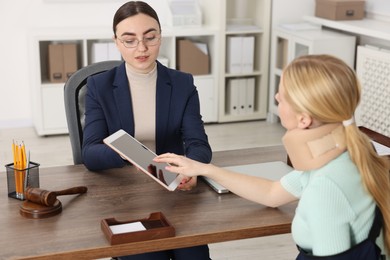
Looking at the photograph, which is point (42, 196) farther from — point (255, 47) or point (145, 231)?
point (255, 47)

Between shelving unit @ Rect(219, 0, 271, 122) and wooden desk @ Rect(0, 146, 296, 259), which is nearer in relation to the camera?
wooden desk @ Rect(0, 146, 296, 259)

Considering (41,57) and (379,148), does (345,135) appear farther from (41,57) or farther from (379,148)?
(41,57)

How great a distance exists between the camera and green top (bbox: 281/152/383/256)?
1473 mm

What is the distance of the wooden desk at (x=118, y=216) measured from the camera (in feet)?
5.25

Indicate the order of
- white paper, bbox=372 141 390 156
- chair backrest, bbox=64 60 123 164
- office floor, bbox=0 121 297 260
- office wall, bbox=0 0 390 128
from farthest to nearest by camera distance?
1. office wall, bbox=0 0 390 128
2. office floor, bbox=0 121 297 260
3. chair backrest, bbox=64 60 123 164
4. white paper, bbox=372 141 390 156

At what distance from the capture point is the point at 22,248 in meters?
1.58

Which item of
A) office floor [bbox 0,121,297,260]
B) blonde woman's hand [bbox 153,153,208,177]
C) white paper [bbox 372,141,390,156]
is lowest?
office floor [bbox 0,121,297,260]

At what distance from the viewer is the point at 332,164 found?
1.53m

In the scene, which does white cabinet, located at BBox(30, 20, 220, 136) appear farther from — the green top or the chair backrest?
the green top

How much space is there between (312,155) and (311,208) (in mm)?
125

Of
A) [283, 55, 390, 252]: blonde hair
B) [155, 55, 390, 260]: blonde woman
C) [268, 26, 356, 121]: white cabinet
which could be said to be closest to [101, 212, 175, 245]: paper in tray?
[155, 55, 390, 260]: blonde woman

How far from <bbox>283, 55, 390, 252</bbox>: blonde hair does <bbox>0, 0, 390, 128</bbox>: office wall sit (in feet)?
12.0

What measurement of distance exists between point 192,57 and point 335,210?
3.85 metres

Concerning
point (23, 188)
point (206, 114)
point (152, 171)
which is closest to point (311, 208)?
point (152, 171)
